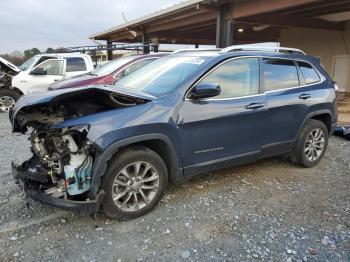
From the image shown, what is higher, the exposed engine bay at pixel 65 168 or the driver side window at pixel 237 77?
the driver side window at pixel 237 77

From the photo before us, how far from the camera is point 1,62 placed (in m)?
10.4

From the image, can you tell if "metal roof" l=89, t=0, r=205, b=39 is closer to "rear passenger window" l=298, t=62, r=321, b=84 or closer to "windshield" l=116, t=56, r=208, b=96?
"rear passenger window" l=298, t=62, r=321, b=84

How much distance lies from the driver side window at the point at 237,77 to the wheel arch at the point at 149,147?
0.88 metres

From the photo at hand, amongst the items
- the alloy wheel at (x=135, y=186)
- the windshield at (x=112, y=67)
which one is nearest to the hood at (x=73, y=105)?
the alloy wheel at (x=135, y=186)

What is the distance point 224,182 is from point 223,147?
2.38ft

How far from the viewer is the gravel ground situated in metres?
2.92

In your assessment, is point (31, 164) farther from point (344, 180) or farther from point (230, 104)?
point (344, 180)

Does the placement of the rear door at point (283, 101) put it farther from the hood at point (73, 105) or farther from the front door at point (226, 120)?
the hood at point (73, 105)

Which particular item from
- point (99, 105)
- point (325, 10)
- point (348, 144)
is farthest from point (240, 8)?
point (99, 105)

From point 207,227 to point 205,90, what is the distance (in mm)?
1457

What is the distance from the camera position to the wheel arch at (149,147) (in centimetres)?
307

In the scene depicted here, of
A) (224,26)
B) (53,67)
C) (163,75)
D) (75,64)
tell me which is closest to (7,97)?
(53,67)

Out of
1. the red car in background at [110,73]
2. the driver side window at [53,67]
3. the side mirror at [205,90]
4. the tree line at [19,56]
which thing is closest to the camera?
the side mirror at [205,90]

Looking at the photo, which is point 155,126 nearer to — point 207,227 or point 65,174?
point 65,174
